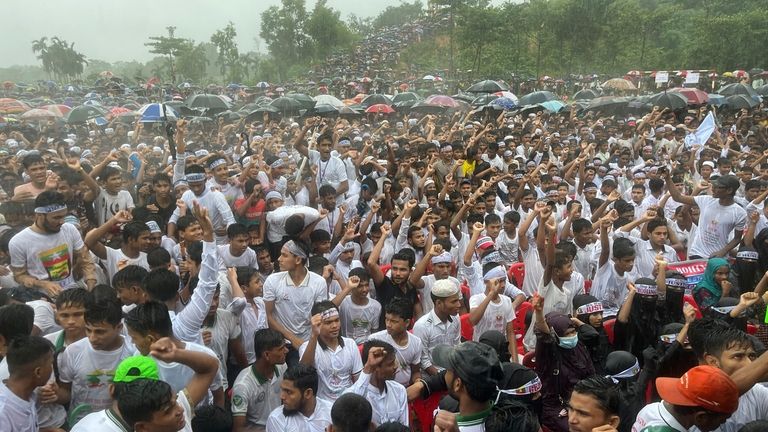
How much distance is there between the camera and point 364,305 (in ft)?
17.6

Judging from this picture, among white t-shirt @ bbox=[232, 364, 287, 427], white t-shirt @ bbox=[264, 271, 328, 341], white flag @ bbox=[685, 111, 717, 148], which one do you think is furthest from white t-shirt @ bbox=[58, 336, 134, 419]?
white flag @ bbox=[685, 111, 717, 148]

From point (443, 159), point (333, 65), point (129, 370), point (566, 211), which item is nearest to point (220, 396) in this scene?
point (129, 370)

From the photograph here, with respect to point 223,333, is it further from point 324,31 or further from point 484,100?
point 324,31

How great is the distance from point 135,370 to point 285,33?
50.6 meters

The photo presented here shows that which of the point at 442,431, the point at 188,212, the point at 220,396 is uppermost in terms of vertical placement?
the point at 188,212

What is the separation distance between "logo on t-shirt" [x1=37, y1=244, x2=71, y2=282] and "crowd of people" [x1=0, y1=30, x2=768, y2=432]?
2 cm

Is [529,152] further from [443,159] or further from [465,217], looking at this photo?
[465,217]

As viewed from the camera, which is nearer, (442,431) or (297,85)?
(442,431)

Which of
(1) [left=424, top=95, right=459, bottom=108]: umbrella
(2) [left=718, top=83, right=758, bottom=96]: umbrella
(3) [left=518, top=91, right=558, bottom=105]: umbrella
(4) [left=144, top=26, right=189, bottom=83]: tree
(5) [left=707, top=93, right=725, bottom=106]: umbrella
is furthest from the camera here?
(4) [left=144, top=26, right=189, bottom=83]: tree

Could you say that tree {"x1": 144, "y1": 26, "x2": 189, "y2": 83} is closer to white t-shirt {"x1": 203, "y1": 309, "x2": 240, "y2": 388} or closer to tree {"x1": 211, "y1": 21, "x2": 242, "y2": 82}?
tree {"x1": 211, "y1": 21, "x2": 242, "y2": 82}

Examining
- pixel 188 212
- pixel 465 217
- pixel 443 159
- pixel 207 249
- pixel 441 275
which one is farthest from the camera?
pixel 443 159

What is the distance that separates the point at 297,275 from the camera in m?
5.27

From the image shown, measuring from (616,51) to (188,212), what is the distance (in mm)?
35781

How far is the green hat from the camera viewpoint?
116 inches
